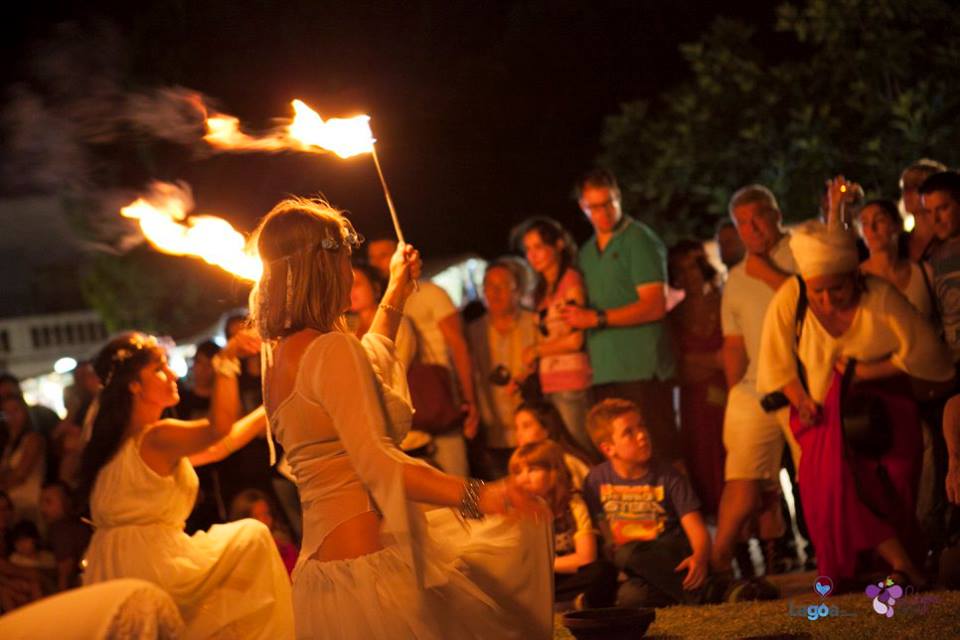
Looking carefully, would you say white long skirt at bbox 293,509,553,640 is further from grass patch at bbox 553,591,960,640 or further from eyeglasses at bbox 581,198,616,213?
eyeglasses at bbox 581,198,616,213

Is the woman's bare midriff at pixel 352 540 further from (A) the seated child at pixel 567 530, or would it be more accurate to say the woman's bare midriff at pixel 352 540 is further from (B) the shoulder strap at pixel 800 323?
(B) the shoulder strap at pixel 800 323

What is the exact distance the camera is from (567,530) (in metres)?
8.11

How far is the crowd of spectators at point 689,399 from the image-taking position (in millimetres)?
7402

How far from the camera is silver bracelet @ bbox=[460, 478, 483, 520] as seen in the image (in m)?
4.41

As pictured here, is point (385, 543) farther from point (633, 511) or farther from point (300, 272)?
point (633, 511)

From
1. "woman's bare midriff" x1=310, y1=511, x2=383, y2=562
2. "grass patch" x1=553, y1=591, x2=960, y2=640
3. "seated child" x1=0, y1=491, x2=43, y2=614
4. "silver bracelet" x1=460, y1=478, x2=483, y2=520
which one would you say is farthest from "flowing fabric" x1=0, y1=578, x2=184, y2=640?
"seated child" x1=0, y1=491, x2=43, y2=614

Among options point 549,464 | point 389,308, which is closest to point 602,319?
point 549,464

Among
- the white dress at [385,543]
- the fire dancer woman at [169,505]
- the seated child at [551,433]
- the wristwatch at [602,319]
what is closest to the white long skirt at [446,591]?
the white dress at [385,543]

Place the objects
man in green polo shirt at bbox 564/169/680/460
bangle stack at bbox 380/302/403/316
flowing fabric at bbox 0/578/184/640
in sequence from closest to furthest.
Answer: flowing fabric at bbox 0/578/184/640 → bangle stack at bbox 380/302/403/316 → man in green polo shirt at bbox 564/169/680/460

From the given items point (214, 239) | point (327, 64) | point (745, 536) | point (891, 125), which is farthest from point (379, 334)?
point (327, 64)

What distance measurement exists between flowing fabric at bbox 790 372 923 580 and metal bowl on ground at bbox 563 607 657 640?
158 cm

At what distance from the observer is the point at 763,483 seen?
827 centimetres

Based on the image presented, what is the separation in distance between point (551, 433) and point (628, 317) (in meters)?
0.90

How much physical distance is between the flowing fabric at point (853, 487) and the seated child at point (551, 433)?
5.09ft
